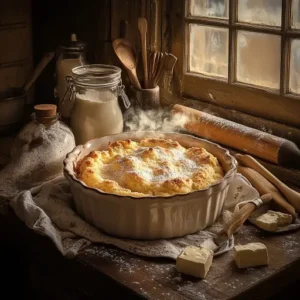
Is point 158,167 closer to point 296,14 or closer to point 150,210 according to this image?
point 150,210

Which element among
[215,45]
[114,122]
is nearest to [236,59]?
[215,45]

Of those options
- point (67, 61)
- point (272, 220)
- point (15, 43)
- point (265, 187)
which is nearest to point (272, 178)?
point (265, 187)

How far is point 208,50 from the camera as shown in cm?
186

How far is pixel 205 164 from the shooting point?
59.1 inches

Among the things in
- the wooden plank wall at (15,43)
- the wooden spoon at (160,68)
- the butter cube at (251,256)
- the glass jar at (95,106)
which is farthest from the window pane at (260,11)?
the wooden plank wall at (15,43)

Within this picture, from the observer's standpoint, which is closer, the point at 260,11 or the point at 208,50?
the point at 260,11

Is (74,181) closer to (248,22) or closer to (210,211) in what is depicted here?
(210,211)

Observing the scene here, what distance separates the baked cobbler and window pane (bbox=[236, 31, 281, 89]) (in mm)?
289

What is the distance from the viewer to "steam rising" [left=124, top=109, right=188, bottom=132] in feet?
6.14

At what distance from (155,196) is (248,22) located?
611 millimetres

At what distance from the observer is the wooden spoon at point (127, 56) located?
184 cm

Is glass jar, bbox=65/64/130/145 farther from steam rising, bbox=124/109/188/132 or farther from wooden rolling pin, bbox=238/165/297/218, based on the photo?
wooden rolling pin, bbox=238/165/297/218

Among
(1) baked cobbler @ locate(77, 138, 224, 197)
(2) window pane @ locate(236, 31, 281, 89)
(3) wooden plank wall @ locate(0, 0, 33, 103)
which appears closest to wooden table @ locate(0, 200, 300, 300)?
(1) baked cobbler @ locate(77, 138, 224, 197)

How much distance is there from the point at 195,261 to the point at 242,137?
498mm
